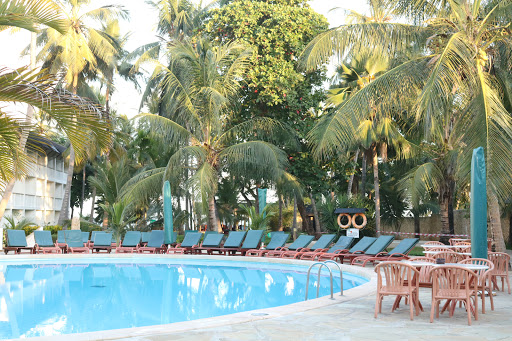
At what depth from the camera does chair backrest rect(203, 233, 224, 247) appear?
687 inches

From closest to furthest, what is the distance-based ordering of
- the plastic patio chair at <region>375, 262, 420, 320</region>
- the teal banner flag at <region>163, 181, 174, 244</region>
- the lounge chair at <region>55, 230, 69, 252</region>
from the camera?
the plastic patio chair at <region>375, 262, 420, 320</region> → the teal banner flag at <region>163, 181, 174, 244</region> → the lounge chair at <region>55, 230, 69, 252</region>

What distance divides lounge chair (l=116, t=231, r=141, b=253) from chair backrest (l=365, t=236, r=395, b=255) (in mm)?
8109

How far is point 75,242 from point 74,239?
0.10m

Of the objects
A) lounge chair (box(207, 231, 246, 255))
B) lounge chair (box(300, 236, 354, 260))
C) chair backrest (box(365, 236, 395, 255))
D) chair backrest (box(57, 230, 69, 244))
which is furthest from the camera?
chair backrest (box(57, 230, 69, 244))

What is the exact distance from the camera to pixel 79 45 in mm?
27188

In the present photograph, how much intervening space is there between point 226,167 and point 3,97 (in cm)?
1653

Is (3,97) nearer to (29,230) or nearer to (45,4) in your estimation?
(45,4)

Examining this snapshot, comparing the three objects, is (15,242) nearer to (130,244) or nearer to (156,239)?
(130,244)

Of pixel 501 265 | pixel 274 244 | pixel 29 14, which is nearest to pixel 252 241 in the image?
pixel 274 244

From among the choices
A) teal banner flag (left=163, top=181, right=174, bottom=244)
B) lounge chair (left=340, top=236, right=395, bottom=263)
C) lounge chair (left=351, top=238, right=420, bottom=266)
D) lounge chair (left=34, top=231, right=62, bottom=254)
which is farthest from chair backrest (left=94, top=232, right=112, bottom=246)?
lounge chair (left=351, top=238, right=420, bottom=266)

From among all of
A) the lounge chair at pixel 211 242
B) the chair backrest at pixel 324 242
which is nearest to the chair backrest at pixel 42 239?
the lounge chair at pixel 211 242

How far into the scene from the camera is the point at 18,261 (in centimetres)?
1630

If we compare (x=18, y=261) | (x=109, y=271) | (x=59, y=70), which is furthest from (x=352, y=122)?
(x=59, y=70)

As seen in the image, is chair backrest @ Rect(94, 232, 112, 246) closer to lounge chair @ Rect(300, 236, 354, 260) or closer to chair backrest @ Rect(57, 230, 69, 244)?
chair backrest @ Rect(57, 230, 69, 244)
